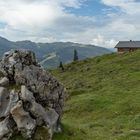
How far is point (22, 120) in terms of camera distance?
96.8ft

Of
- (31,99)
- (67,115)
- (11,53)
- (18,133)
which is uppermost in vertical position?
(11,53)

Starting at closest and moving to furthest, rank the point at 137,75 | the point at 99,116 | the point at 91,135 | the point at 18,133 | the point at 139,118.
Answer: the point at 18,133
the point at 91,135
the point at 139,118
the point at 99,116
the point at 137,75

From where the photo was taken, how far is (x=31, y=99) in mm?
30625

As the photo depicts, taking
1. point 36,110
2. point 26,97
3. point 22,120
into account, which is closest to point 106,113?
point 36,110

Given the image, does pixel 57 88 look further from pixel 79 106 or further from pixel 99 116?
pixel 79 106

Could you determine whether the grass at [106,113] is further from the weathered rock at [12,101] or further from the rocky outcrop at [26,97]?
the weathered rock at [12,101]

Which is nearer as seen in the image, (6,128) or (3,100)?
(6,128)

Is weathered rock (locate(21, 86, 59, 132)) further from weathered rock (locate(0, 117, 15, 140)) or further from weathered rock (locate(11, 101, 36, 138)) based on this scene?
weathered rock (locate(0, 117, 15, 140))

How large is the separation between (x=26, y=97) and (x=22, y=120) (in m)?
2.11

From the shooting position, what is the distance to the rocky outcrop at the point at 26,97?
29.5m

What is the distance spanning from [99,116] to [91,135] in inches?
648

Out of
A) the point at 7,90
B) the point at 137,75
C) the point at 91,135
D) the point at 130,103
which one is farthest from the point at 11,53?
the point at 137,75

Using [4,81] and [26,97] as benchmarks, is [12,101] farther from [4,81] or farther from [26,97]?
[4,81]

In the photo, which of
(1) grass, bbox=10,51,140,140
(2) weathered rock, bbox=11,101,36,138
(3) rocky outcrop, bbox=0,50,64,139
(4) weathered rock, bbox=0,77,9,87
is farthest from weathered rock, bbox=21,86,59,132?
(4) weathered rock, bbox=0,77,9,87
